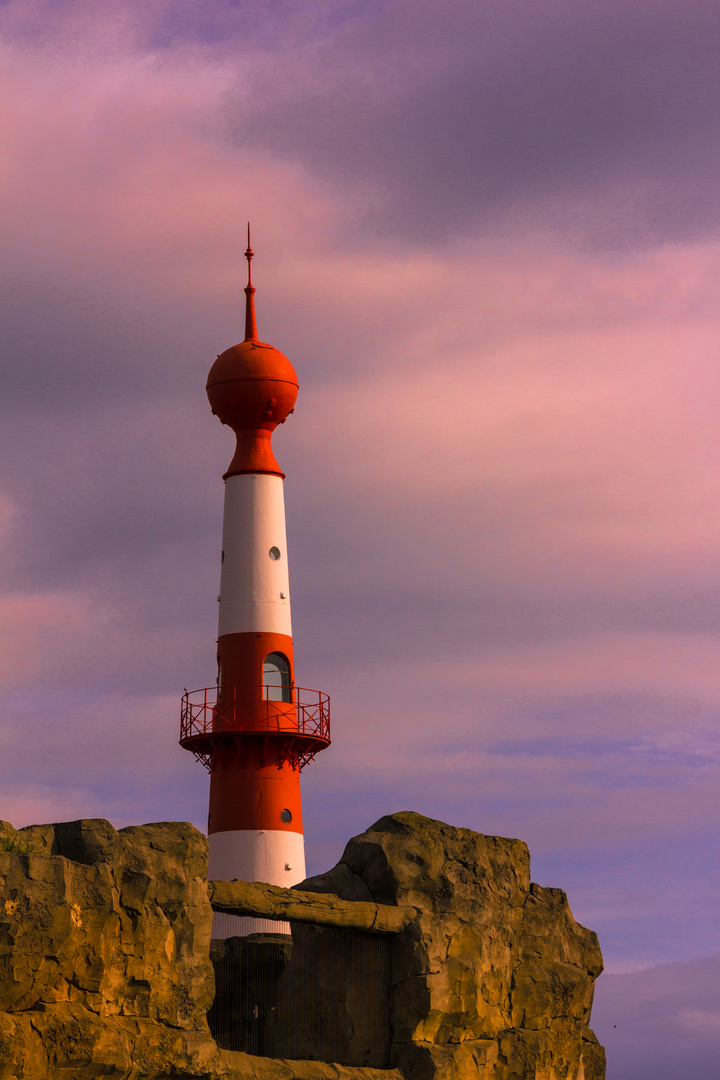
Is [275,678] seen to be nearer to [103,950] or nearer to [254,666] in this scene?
[254,666]

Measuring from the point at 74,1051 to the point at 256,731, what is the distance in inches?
528

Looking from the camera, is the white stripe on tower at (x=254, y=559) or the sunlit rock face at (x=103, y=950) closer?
the sunlit rock face at (x=103, y=950)

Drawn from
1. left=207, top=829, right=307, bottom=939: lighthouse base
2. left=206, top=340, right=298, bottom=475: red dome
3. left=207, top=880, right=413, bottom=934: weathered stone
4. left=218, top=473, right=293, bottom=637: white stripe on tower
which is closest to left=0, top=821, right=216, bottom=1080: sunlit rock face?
left=207, top=880, right=413, bottom=934: weathered stone

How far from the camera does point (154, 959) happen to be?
19047 millimetres

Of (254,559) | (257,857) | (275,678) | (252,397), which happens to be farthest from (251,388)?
(257,857)

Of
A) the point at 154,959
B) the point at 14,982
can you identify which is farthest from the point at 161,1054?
the point at 14,982

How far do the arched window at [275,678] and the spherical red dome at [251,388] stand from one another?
502 centimetres

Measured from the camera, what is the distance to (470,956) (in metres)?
23.1

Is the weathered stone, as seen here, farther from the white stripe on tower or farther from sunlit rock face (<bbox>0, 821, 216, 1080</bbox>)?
the white stripe on tower

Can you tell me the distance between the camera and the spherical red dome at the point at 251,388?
33.1 m

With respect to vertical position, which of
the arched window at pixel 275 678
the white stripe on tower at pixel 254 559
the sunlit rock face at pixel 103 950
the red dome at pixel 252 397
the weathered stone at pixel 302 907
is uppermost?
the red dome at pixel 252 397

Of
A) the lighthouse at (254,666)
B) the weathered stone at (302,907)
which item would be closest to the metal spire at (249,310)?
the lighthouse at (254,666)

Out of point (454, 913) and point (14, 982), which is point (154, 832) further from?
point (454, 913)

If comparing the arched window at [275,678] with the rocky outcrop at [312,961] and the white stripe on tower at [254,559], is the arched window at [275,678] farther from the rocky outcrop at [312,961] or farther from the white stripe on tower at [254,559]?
the rocky outcrop at [312,961]
